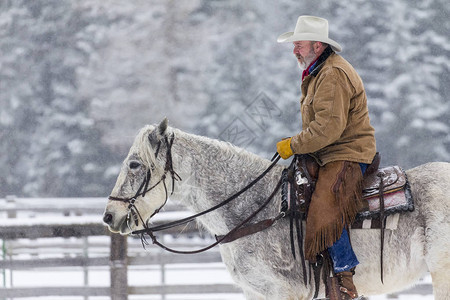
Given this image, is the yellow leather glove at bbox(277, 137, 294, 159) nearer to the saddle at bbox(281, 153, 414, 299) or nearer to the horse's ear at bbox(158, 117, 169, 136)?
the saddle at bbox(281, 153, 414, 299)

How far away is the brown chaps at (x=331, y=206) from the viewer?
3.97m

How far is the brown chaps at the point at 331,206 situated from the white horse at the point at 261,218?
20cm

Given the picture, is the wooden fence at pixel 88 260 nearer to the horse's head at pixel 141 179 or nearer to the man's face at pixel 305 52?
the horse's head at pixel 141 179

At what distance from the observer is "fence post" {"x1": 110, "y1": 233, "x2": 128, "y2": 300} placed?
6.37 meters

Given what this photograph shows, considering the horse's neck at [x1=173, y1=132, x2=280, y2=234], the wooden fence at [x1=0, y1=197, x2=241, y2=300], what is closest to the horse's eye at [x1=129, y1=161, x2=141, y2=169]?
the horse's neck at [x1=173, y1=132, x2=280, y2=234]

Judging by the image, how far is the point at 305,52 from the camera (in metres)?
4.23

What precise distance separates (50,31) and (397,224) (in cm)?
2246

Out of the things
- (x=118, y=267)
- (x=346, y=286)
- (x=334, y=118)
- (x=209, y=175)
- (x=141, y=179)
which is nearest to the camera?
(x=334, y=118)

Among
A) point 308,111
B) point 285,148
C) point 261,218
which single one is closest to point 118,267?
point 261,218

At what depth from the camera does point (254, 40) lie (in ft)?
76.4

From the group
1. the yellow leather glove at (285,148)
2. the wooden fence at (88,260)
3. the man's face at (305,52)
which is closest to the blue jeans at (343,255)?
the yellow leather glove at (285,148)

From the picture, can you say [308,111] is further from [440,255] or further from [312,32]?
[440,255]

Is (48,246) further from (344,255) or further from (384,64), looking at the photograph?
(384,64)

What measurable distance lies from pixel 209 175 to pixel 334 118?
93 centimetres
